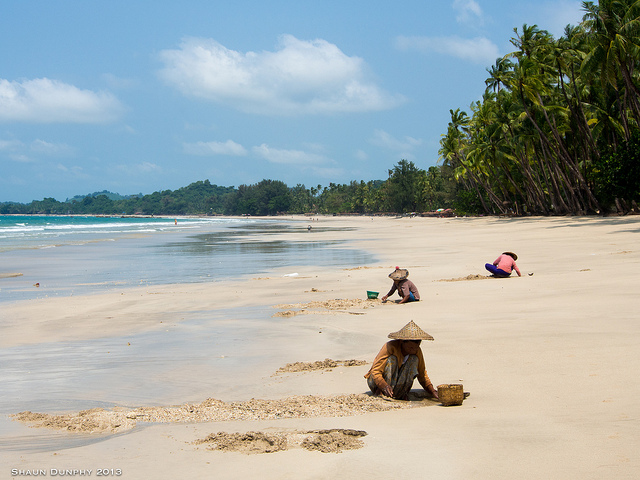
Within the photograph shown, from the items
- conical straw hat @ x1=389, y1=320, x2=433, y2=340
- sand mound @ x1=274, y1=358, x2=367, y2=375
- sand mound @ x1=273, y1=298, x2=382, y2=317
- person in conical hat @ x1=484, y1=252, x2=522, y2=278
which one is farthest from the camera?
person in conical hat @ x1=484, y1=252, x2=522, y2=278

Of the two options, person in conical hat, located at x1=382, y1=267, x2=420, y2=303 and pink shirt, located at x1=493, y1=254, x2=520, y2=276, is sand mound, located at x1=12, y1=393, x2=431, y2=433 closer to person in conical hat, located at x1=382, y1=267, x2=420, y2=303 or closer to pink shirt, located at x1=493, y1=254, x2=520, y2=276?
person in conical hat, located at x1=382, y1=267, x2=420, y2=303

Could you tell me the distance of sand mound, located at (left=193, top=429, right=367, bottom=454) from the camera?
16.0ft

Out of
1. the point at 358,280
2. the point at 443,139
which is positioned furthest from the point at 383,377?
the point at 443,139

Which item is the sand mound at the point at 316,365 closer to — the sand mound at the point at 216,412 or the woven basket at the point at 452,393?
the sand mound at the point at 216,412

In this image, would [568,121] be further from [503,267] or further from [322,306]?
[322,306]

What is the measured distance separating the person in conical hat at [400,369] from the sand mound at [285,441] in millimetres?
1322

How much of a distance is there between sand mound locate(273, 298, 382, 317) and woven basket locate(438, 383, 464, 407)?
636 centimetres

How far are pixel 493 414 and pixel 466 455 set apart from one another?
1179 millimetres

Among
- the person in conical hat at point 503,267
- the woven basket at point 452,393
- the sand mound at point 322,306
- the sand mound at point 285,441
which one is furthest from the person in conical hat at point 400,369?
the person in conical hat at point 503,267

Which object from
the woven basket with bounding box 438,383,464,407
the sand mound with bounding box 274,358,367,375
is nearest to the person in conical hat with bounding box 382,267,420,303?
the sand mound with bounding box 274,358,367,375

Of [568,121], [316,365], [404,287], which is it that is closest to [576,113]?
[568,121]

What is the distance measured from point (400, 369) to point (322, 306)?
21.8 ft

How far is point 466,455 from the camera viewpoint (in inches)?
178

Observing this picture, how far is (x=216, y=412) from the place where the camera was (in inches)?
241
